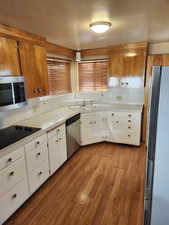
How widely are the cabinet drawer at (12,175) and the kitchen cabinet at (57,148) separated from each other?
0.58 meters

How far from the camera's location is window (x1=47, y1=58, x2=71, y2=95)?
11.2ft

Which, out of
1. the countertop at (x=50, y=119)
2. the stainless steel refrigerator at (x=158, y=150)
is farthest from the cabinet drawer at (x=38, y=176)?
the stainless steel refrigerator at (x=158, y=150)

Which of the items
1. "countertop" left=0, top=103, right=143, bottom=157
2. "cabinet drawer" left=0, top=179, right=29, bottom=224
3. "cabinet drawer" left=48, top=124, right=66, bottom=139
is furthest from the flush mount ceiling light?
"cabinet drawer" left=0, top=179, right=29, bottom=224

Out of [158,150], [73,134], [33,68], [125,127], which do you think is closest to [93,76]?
[125,127]

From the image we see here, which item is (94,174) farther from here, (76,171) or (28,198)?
(28,198)

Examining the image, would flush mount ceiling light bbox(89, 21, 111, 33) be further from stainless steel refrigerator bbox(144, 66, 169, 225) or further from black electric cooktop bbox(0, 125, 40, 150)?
black electric cooktop bbox(0, 125, 40, 150)

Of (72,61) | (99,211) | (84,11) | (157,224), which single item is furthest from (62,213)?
(72,61)

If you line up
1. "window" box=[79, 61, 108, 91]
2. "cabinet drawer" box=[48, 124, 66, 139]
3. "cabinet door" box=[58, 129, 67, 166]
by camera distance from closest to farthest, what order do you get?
"cabinet drawer" box=[48, 124, 66, 139] → "cabinet door" box=[58, 129, 67, 166] → "window" box=[79, 61, 108, 91]

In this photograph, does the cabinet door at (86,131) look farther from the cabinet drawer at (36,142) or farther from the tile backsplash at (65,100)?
the cabinet drawer at (36,142)

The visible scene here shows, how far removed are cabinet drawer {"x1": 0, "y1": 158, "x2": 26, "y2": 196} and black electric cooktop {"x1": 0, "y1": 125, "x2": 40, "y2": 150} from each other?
0.25m

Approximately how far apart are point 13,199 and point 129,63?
323cm

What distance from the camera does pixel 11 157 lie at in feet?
5.41

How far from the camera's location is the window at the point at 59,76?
134 inches

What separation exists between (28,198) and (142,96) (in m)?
3.03
